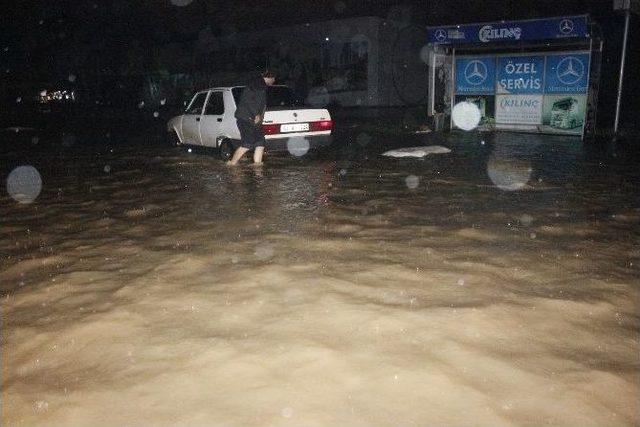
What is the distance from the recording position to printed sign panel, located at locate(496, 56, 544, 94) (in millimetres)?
14359

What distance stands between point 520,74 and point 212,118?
9764 millimetres

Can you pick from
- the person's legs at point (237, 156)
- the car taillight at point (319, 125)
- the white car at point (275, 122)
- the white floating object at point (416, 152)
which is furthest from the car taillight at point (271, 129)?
the white floating object at point (416, 152)

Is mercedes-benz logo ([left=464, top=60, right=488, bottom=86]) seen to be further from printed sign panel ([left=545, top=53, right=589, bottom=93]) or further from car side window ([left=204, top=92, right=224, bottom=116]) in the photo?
car side window ([left=204, top=92, right=224, bottom=116])

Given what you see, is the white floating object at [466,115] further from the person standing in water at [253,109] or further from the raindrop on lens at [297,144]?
the person standing in water at [253,109]

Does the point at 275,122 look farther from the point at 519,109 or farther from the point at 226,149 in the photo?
the point at 519,109

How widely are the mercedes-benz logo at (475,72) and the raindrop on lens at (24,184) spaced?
12926mm

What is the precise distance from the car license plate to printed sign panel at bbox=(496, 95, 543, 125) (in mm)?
8214

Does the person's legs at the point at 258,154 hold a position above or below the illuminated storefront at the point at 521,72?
below

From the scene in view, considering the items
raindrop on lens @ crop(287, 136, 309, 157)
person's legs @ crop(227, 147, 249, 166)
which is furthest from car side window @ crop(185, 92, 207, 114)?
raindrop on lens @ crop(287, 136, 309, 157)

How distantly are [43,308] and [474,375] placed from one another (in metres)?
3.24

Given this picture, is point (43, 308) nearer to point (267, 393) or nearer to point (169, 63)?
point (267, 393)

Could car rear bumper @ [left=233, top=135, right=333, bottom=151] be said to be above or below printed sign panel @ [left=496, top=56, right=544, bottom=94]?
below

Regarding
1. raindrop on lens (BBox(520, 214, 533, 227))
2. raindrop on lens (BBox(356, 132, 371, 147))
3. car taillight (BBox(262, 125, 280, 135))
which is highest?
car taillight (BBox(262, 125, 280, 135))

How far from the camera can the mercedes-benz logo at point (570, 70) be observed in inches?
534
